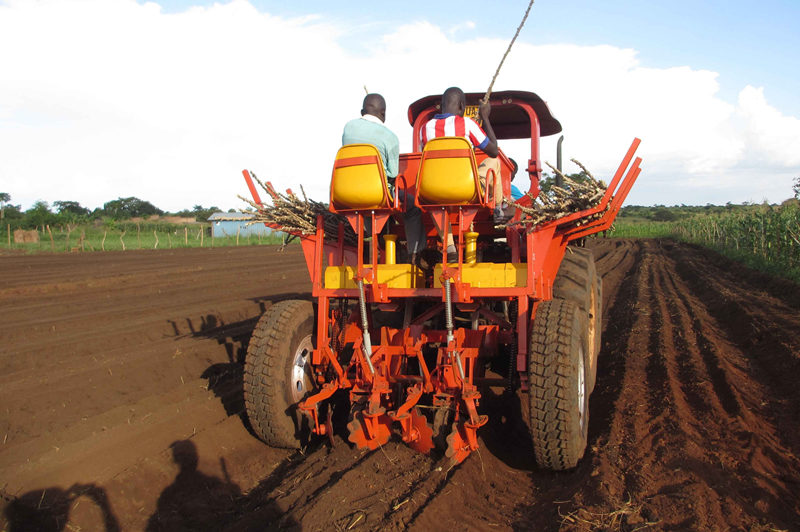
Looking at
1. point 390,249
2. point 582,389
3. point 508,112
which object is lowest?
point 582,389

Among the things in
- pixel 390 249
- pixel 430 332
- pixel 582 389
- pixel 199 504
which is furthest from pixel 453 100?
pixel 199 504

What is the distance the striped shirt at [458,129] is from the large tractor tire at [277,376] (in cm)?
166

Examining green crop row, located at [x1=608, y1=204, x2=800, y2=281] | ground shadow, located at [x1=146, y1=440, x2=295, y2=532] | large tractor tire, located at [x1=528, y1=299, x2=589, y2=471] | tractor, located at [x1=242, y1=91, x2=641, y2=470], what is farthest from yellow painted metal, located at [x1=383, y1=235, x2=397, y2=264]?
green crop row, located at [x1=608, y1=204, x2=800, y2=281]

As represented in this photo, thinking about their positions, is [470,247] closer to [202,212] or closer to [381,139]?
[381,139]

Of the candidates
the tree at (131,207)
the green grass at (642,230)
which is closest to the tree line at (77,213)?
the tree at (131,207)

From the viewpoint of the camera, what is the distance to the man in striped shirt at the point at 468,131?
4.18m

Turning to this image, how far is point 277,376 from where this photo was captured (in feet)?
Result: 13.8

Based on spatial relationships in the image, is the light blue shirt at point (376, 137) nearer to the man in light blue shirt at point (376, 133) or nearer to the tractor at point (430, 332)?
the man in light blue shirt at point (376, 133)

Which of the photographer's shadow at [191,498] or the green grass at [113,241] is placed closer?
the photographer's shadow at [191,498]

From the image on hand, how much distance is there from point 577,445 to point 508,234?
1.66 m

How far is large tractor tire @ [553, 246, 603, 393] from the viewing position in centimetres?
500

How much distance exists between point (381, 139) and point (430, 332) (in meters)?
1.45

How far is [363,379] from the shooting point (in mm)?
4262

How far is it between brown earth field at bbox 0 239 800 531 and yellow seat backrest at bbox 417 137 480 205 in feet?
5.79
